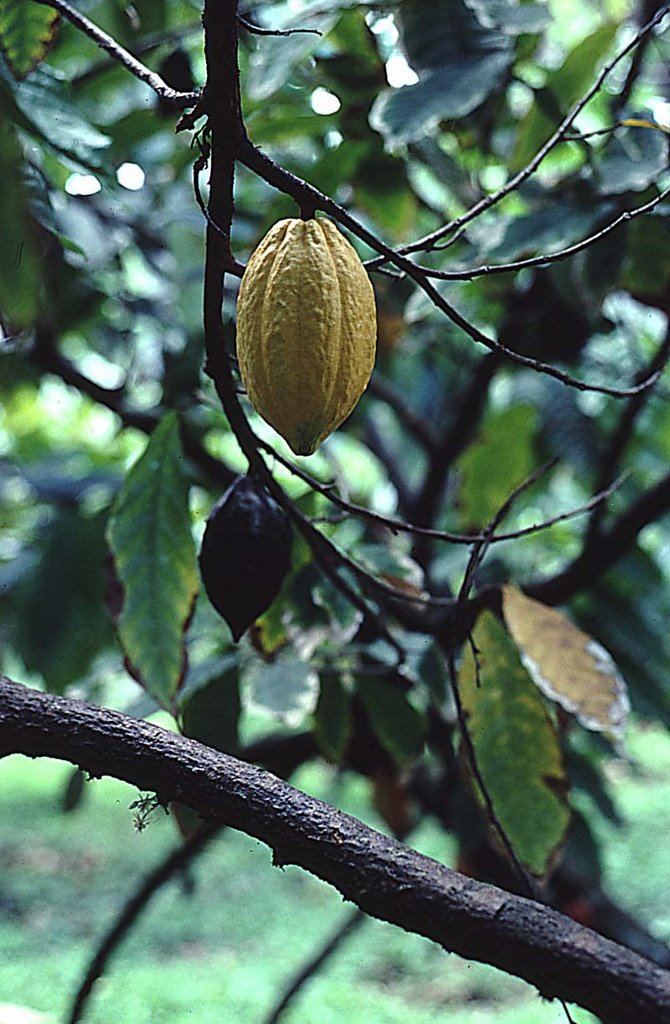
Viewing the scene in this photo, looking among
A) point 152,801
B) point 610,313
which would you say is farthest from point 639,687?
point 152,801

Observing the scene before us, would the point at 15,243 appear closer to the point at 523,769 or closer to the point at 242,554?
the point at 242,554

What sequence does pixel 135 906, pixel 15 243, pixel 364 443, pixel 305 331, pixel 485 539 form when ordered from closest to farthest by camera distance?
pixel 15 243, pixel 305 331, pixel 485 539, pixel 135 906, pixel 364 443

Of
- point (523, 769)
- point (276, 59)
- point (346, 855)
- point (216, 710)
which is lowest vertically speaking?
point (346, 855)

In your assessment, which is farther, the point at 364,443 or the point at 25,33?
the point at 364,443

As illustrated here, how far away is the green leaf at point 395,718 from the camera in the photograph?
103cm

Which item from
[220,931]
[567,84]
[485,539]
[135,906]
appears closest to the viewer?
[485,539]

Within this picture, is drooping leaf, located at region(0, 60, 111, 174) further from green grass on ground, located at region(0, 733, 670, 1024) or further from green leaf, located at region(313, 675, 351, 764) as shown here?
green grass on ground, located at region(0, 733, 670, 1024)

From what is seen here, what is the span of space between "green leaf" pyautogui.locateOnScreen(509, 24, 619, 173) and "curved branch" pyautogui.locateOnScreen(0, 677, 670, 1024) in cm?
76

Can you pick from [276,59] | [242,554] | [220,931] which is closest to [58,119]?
[276,59]

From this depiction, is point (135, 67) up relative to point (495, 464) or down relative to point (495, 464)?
down

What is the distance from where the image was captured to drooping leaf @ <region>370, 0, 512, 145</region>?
96 centimetres

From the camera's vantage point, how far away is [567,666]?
0.85 metres

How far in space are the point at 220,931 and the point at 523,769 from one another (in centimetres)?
230

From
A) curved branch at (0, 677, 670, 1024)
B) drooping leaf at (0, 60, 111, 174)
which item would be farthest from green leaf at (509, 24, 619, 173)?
curved branch at (0, 677, 670, 1024)
